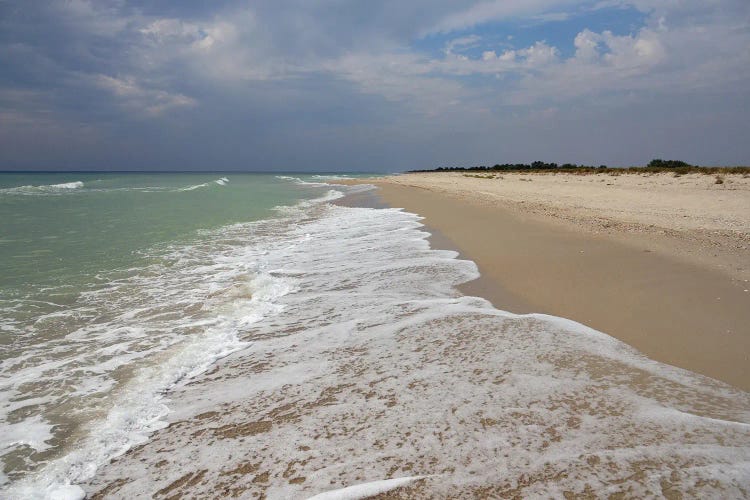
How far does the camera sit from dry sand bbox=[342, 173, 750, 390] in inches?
193

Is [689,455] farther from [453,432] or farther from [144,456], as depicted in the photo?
[144,456]

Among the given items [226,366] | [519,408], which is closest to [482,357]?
[519,408]

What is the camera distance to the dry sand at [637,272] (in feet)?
16.1

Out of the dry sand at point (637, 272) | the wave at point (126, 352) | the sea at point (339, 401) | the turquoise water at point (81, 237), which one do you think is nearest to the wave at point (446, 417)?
the sea at point (339, 401)

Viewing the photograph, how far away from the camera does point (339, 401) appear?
374 centimetres

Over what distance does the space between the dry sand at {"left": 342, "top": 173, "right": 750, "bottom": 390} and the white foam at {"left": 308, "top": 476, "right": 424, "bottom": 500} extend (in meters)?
3.29

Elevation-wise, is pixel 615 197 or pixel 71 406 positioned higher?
pixel 615 197

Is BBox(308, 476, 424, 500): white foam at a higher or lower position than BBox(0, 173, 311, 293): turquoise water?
lower

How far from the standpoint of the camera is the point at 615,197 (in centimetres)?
2114

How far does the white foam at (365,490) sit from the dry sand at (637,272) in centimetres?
329

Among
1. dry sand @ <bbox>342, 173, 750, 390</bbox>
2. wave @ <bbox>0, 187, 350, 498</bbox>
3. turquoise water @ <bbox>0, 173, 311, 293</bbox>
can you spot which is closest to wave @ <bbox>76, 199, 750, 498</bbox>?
wave @ <bbox>0, 187, 350, 498</bbox>

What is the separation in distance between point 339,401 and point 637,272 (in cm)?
633

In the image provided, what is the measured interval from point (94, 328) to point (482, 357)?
517cm

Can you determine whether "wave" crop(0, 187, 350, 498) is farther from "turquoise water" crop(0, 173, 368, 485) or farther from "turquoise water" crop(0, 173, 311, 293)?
"turquoise water" crop(0, 173, 311, 293)
